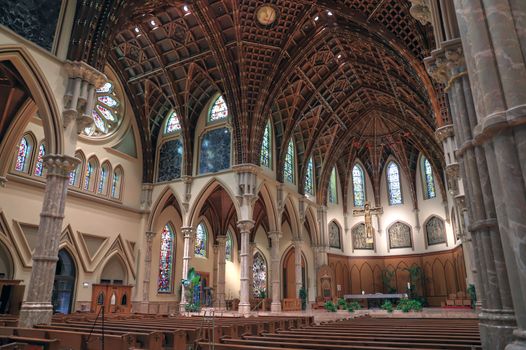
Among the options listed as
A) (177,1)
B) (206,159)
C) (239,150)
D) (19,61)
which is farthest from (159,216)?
(19,61)

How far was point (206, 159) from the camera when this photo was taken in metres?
24.4

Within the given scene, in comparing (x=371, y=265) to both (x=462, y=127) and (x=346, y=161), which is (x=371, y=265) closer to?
(x=346, y=161)

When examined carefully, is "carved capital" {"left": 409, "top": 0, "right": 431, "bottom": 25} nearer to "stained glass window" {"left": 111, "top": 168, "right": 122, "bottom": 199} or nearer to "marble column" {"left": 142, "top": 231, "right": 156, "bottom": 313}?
"stained glass window" {"left": 111, "top": 168, "right": 122, "bottom": 199}

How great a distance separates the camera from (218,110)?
987 inches

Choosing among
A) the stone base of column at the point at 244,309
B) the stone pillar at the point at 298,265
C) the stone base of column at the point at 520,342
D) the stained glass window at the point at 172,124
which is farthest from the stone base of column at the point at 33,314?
the stone pillar at the point at 298,265

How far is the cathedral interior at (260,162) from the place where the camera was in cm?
512

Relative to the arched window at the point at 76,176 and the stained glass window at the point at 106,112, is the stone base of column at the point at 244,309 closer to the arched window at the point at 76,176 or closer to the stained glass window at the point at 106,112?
the arched window at the point at 76,176

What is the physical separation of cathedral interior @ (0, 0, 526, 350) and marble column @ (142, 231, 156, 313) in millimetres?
122

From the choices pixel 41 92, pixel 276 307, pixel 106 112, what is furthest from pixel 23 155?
pixel 276 307

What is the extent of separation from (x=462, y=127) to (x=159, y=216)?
2198cm

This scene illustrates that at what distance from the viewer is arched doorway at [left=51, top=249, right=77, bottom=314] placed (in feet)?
61.8

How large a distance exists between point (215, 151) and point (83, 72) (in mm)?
11929

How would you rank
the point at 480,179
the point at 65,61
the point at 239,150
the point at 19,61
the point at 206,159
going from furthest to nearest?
the point at 206,159, the point at 239,150, the point at 65,61, the point at 19,61, the point at 480,179

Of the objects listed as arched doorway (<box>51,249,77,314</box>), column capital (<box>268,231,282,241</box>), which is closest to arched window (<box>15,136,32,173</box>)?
arched doorway (<box>51,249,77,314</box>)
